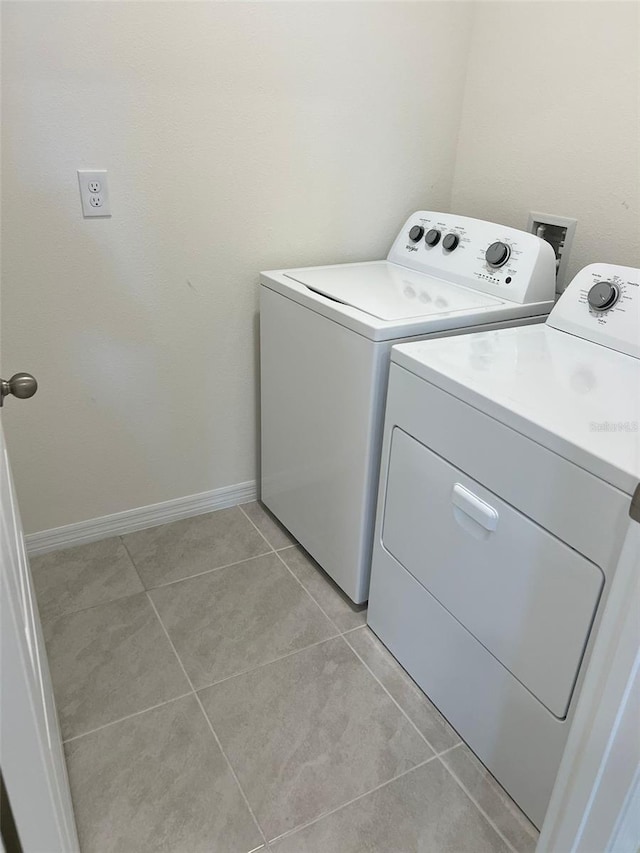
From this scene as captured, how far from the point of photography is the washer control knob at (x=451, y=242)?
→ 1.86 m

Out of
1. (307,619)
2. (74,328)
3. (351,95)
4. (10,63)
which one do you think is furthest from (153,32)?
(307,619)

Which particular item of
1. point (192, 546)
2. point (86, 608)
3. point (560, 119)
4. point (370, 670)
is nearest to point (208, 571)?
point (192, 546)

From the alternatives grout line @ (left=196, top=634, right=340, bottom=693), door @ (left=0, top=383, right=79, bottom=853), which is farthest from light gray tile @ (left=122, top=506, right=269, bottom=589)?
door @ (left=0, top=383, right=79, bottom=853)

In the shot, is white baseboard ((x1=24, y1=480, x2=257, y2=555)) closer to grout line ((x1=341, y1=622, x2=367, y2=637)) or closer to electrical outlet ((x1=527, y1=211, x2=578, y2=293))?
grout line ((x1=341, y1=622, x2=367, y2=637))

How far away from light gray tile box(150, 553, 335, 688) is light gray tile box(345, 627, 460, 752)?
0.30 feet

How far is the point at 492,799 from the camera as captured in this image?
4.28 ft

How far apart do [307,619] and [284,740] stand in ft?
1.21

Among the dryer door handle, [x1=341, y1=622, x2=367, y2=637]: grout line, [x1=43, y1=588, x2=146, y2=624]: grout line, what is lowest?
[x1=341, y1=622, x2=367, y2=637]: grout line

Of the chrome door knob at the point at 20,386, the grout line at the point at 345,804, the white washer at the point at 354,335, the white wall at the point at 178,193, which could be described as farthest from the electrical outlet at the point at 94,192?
the grout line at the point at 345,804

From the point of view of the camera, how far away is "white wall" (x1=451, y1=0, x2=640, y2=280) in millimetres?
1604

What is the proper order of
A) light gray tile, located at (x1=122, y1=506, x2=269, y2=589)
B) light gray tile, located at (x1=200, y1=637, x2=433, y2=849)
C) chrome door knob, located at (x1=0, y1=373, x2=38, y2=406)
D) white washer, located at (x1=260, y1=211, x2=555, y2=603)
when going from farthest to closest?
1. light gray tile, located at (x1=122, y1=506, x2=269, y2=589)
2. white washer, located at (x1=260, y1=211, x2=555, y2=603)
3. light gray tile, located at (x1=200, y1=637, x2=433, y2=849)
4. chrome door knob, located at (x1=0, y1=373, x2=38, y2=406)

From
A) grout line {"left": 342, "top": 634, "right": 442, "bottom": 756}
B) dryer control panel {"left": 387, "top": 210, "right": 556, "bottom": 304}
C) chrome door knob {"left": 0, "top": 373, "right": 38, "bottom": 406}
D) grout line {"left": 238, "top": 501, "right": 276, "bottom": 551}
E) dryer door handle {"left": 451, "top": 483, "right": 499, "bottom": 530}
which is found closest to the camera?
chrome door knob {"left": 0, "top": 373, "right": 38, "bottom": 406}

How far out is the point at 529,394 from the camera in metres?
1.18

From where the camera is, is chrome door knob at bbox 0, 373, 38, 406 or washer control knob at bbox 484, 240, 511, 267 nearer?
chrome door knob at bbox 0, 373, 38, 406
